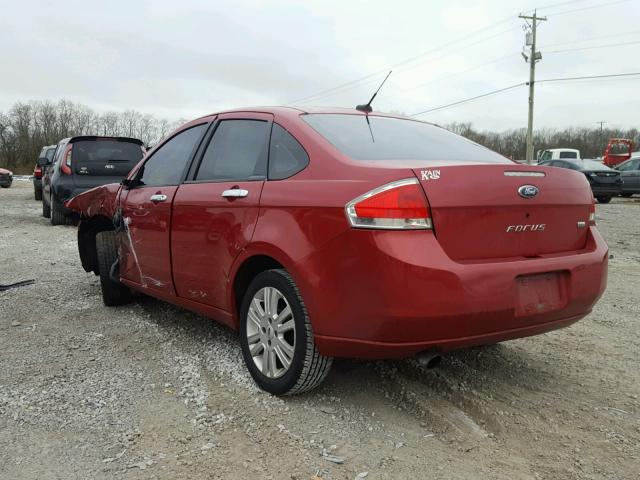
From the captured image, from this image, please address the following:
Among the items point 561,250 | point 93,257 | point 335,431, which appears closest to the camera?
point 335,431

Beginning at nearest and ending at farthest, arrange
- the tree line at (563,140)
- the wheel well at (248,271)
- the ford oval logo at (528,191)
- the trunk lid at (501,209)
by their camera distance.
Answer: the trunk lid at (501,209) < the ford oval logo at (528,191) < the wheel well at (248,271) < the tree line at (563,140)

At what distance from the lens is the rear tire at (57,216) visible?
10.9 metres

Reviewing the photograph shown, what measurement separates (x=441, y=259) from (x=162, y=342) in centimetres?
238

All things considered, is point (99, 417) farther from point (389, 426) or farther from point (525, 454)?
point (525, 454)

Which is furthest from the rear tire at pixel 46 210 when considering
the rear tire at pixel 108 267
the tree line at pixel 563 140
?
the tree line at pixel 563 140

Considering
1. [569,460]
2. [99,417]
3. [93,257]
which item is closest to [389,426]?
[569,460]

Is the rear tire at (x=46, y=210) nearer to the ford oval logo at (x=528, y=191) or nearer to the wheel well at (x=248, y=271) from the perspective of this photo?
the wheel well at (x=248, y=271)

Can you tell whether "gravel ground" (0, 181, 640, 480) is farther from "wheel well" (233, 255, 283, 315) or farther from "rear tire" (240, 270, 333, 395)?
"wheel well" (233, 255, 283, 315)

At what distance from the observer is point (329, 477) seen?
7.82ft

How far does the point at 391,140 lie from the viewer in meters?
3.30

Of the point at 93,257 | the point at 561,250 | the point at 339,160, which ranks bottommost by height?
the point at 93,257

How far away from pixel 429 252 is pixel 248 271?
3.88 ft

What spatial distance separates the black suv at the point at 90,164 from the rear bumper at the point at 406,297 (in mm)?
8351

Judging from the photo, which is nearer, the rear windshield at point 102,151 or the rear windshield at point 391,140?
the rear windshield at point 391,140
